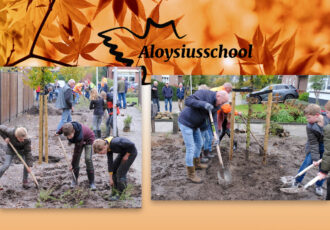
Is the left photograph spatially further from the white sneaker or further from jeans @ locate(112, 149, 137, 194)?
the white sneaker

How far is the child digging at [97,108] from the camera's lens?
2930mm

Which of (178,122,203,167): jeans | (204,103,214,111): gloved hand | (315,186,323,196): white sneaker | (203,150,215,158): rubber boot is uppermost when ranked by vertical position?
(204,103,214,111): gloved hand

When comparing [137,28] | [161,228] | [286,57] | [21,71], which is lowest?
[161,228]

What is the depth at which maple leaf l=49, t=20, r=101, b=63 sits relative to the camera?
2.80 meters

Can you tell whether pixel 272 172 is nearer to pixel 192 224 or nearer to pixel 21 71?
pixel 192 224

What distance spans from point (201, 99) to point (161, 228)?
1.45m

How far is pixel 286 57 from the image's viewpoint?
2855mm

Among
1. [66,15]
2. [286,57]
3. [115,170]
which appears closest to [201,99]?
[286,57]

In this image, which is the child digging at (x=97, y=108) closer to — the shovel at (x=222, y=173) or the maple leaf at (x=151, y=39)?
the maple leaf at (x=151, y=39)

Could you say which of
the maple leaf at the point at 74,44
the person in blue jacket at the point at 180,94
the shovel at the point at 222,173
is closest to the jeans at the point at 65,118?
the maple leaf at the point at 74,44

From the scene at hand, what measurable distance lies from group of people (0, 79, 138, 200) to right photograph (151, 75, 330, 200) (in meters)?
0.31

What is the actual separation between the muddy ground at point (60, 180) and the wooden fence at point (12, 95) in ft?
0.27

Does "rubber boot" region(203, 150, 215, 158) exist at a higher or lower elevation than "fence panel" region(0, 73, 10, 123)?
lower

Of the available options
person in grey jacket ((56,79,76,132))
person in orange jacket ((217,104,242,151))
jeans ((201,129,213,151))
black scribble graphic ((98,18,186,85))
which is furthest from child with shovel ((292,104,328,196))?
person in grey jacket ((56,79,76,132))
